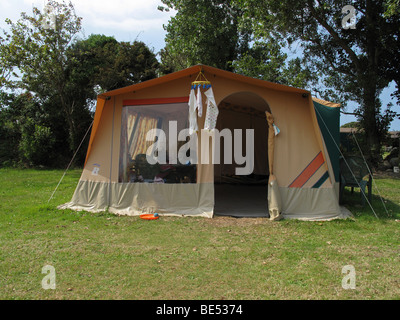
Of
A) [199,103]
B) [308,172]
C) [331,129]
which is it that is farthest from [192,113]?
[331,129]

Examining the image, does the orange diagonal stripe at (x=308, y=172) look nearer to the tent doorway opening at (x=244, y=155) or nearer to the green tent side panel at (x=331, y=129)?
the green tent side panel at (x=331, y=129)

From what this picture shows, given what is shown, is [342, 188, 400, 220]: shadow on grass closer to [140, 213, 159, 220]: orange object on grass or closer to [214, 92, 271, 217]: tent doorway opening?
[214, 92, 271, 217]: tent doorway opening

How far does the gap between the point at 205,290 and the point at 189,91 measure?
3.43 m

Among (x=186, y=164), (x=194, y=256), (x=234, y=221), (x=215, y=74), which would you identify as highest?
(x=215, y=74)

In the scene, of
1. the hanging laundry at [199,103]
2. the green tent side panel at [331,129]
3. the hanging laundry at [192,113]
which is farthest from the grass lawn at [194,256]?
the hanging laundry at [199,103]

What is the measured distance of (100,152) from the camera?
561cm

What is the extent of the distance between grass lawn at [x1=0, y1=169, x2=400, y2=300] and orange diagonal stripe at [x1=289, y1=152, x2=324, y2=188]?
0.64 m

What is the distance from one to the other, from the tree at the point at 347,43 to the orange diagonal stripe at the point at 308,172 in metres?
7.03

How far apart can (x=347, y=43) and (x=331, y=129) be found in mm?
7908

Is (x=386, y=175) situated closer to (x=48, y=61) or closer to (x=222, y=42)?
→ (x=222, y=42)

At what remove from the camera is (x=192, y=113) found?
498cm

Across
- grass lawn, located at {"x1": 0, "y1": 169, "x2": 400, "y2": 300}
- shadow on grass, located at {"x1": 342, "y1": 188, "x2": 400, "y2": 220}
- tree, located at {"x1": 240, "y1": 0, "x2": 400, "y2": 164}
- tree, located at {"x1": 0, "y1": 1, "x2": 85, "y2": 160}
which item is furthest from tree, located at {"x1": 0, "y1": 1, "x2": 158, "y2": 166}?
shadow on grass, located at {"x1": 342, "y1": 188, "x2": 400, "y2": 220}
